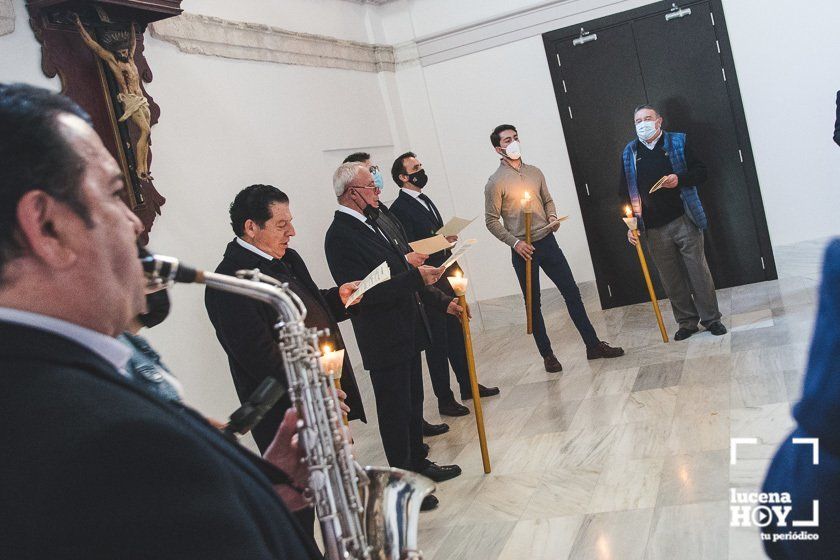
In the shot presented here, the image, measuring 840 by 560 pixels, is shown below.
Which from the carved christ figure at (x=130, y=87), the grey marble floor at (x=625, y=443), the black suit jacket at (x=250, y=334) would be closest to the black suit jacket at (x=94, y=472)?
the black suit jacket at (x=250, y=334)

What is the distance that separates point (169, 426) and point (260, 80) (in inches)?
213

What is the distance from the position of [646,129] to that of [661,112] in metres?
1.67

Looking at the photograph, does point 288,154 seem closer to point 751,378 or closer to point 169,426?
point 751,378

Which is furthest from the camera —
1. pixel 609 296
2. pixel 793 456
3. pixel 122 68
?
pixel 609 296

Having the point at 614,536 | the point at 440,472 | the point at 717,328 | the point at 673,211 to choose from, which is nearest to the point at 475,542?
the point at 614,536

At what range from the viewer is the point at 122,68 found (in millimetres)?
A: 4465

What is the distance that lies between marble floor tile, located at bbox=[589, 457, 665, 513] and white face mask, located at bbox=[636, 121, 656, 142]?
299cm

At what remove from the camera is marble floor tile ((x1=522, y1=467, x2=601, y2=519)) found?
3699 millimetres

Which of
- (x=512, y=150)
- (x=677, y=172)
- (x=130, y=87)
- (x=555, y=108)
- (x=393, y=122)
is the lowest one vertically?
(x=677, y=172)

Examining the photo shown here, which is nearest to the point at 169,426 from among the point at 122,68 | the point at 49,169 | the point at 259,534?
the point at 259,534

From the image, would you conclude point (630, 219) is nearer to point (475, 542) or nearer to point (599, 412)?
point (599, 412)

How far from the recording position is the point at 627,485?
378 centimetres

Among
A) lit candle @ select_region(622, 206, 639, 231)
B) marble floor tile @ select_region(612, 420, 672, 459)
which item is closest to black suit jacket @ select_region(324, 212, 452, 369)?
marble floor tile @ select_region(612, 420, 672, 459)

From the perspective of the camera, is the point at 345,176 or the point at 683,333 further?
the point at 683,333
